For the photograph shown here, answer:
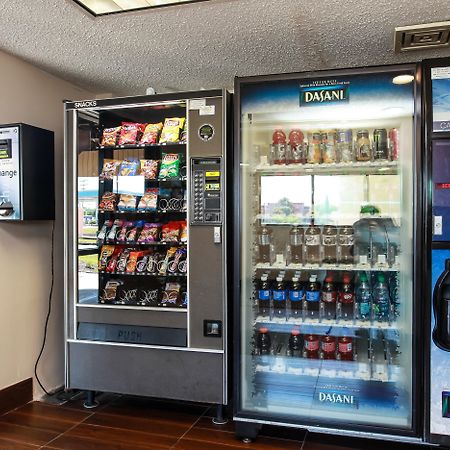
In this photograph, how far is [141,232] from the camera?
311 centimetres

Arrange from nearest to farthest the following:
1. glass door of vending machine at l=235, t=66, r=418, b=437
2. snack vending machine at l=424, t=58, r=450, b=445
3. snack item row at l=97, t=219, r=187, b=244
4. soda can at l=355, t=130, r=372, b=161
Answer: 1. snack vending machine at l=424, t=58, r=450, b=445
2. glass door of vending machine at l=235, t=66, r=418, b=437
3. soda can at l=355, t=130, r=372, b=161
4. snack item row at l=97, t=219, r=187, b=244

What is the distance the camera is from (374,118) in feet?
8.38

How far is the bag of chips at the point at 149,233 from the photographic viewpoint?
3.04 metres

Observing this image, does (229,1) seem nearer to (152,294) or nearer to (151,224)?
(151,224)

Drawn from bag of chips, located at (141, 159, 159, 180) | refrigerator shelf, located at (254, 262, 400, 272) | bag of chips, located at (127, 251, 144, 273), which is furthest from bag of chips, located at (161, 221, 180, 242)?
refrigerator shelf, located at (254, 262, 400, 272)

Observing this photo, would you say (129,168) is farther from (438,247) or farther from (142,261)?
(438,247)

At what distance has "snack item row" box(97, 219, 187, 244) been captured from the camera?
3.03m

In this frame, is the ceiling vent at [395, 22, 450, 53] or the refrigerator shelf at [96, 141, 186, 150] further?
the refrigerator shelf at [96, 141, 186, 150]

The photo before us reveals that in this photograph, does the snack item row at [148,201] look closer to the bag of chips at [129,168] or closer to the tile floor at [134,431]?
the bag of chips at [129,168]

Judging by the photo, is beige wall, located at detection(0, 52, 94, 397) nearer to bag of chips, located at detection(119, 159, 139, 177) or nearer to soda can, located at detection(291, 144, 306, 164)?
bag of chips, located at detection(119, 159, 139, 177)

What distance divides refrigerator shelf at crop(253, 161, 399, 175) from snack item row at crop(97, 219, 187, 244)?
677 millimetres

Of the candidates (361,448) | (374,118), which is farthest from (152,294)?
(374,118)

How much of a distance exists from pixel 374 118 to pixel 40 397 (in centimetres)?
294

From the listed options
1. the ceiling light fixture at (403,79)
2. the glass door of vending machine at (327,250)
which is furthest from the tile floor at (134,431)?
the ceiling light fixture at (403,79)
